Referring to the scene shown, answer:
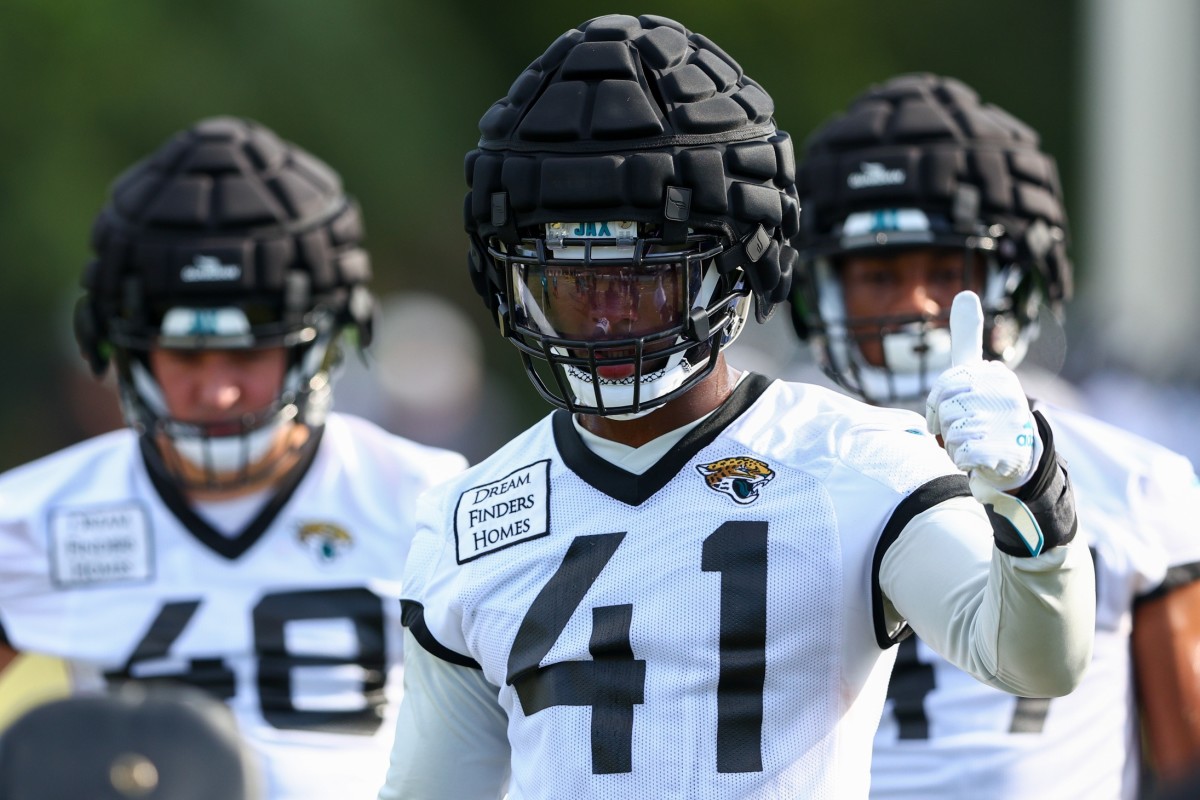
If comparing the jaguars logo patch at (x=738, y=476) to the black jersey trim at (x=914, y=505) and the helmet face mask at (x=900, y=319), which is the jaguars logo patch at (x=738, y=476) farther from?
the helmet face mask at (x=900, y=319)

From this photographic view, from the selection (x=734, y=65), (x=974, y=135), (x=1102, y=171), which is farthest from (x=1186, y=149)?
(x=734, y=65)

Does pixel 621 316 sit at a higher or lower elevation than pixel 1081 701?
higher

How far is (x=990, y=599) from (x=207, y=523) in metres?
2.58

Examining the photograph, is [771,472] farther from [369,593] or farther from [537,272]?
[369,593]

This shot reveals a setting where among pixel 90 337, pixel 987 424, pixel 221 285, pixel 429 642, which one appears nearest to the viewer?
pixel 987 424

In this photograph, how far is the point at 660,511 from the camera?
3.04 meters

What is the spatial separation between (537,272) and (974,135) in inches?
69.5

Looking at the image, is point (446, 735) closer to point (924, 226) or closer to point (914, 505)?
point (914, 505)

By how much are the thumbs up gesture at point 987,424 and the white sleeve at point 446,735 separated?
3.27 ft

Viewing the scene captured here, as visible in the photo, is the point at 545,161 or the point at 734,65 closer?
the point at 545,161

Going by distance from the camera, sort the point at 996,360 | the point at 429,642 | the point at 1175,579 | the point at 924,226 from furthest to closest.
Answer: the point at 924,226 → the point at 1175,579 → the point at 996,360 → the point at 429,642

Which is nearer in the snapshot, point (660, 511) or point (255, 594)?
point (660, 511)

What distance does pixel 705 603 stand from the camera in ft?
9.64

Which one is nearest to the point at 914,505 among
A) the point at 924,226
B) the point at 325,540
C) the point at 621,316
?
the point at 621,316
